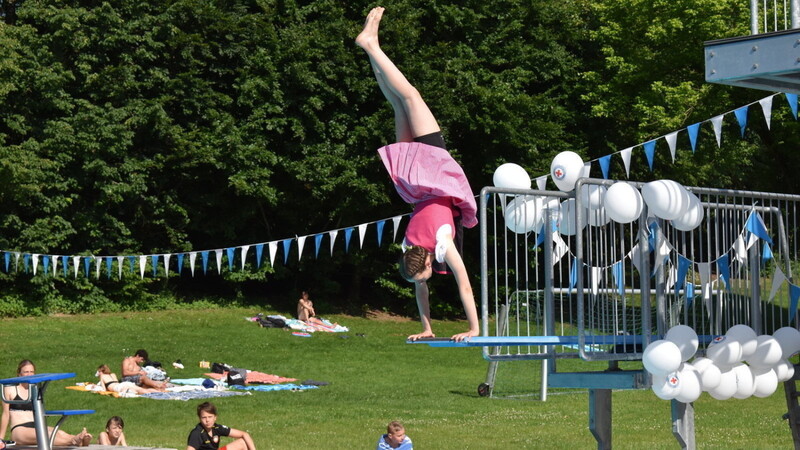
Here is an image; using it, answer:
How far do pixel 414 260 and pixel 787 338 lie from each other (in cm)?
302

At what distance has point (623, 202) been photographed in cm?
759

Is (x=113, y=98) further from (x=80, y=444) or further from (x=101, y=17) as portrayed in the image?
(x=80, y=444)

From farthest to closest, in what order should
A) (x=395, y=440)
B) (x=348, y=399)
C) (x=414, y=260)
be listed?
(x=348, y=399), (x=395, y=440), (x=414, y=260)

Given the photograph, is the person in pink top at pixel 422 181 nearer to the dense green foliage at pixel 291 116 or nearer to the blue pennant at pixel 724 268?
the blue pennant at pixel 724 268

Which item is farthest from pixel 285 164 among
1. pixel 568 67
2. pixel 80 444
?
pixel 80 444

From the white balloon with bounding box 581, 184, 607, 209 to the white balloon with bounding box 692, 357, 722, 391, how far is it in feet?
4.21

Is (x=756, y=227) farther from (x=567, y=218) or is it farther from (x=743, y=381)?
(x=567, y=218)

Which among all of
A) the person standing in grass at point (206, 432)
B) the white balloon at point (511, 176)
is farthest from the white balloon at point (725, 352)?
the person standing in grass at point (206, 432)

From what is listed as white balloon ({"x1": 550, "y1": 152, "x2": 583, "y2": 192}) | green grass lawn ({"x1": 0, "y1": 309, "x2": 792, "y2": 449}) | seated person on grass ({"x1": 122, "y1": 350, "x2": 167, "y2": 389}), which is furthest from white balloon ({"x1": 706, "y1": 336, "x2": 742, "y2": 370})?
seated person on grass ({"x1": 122, "y1": 350, "x2": 167, "y2": 389})

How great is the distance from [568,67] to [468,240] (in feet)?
20.0

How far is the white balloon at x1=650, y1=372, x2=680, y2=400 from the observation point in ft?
24.8

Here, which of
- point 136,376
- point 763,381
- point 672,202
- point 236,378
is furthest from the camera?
point 236,378

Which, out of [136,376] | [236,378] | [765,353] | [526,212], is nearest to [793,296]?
[765,353]

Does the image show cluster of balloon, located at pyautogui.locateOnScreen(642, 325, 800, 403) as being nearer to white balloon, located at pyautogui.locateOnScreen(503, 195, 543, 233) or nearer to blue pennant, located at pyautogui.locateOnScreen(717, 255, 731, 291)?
blue pennant, located at pyautogui.locateOnScreen(717, 255, 731, 291)
